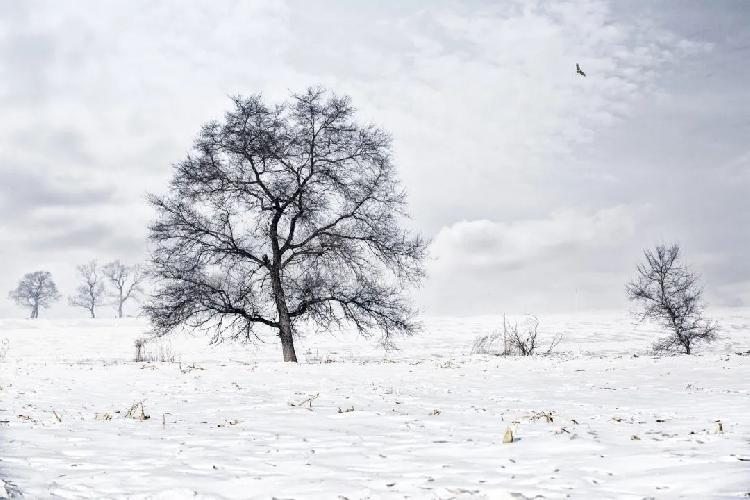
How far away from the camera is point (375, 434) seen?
5688mm

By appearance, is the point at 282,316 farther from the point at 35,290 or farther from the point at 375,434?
the point at 35,290

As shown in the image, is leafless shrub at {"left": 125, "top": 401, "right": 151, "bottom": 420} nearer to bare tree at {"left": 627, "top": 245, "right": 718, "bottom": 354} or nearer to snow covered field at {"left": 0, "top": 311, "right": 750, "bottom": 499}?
snow covered field at {"left": 0, "top": 311, "right": 750, "bottom": 499}

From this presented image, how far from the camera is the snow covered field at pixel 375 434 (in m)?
3.67

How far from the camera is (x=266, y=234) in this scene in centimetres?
1817

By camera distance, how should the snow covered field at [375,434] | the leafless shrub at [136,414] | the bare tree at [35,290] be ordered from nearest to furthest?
the snow covered field at [375,434], the leafless shrub at [136,414], the bare tree at [35,290]

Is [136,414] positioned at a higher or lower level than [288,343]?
lower

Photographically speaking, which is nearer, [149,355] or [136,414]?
[136,414]

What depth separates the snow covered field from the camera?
3666 millimetres

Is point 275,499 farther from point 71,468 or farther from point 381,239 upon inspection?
point 381,239

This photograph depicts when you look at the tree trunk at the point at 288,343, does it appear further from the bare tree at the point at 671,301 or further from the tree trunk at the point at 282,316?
the bare tree at the point at 671,301

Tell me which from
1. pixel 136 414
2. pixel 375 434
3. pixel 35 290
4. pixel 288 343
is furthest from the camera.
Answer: pixel 35 290

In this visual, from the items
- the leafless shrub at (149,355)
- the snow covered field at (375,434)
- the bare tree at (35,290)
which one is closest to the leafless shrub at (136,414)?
the snow covered field at (375,434)

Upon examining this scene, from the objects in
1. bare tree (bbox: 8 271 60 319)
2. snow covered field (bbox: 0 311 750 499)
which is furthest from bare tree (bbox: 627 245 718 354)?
bare tree (bbox: 8 271 60 319)

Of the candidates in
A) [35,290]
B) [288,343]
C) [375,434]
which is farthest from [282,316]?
[35,290]
